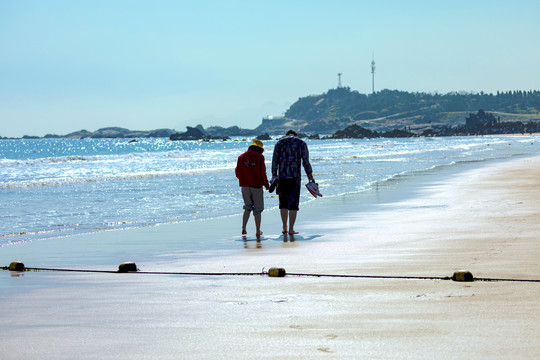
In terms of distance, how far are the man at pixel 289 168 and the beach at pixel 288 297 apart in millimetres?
604

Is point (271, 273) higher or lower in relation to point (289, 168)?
lower

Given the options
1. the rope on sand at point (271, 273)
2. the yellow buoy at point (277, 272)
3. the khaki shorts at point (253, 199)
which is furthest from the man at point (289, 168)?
the yellow buoy at point (277, 272)

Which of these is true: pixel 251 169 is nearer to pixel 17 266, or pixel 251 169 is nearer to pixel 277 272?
pixel 17 266

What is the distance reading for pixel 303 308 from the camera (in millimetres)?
6422

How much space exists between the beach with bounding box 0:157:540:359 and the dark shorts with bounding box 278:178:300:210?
62cm

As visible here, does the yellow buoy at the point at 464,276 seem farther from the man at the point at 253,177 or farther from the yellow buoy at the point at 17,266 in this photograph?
the man at the point at 253,177

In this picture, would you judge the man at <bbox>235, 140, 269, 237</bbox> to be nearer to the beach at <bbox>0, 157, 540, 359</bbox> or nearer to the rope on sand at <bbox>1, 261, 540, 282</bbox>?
the beach at <bbox>0, 157, 540, 359</bbox>

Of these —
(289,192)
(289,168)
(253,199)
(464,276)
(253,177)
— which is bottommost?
(464,276)

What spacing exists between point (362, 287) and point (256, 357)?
2777mm

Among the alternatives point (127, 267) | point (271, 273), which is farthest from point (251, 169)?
point (271, 273)

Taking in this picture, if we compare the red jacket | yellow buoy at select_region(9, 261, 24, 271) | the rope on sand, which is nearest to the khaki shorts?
the red jacket

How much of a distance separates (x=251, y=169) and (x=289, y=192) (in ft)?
2.57

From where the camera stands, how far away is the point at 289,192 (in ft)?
44.0

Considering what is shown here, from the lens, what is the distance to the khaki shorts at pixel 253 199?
13539mm
